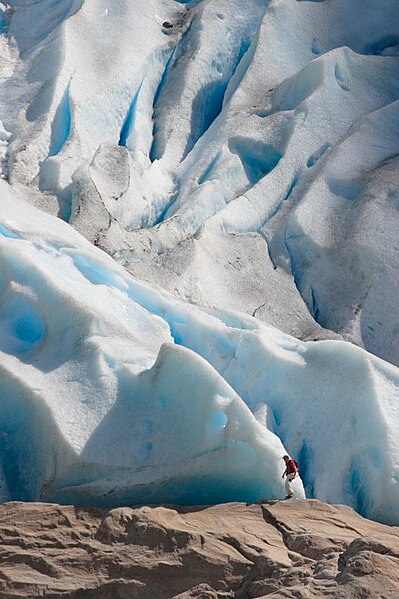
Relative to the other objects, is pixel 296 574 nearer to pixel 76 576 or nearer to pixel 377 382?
pixel 76 576

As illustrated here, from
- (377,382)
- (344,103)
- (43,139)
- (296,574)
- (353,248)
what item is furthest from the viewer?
(344,103)

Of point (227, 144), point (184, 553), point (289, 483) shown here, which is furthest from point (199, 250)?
point (184, 553)

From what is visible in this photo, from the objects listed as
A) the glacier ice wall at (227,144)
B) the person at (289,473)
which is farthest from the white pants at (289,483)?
the glacier ice wall at (227,144)

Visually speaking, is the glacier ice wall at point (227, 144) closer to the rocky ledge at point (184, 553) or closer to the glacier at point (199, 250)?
the glacier at point (199, 250)

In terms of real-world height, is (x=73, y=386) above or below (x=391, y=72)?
below

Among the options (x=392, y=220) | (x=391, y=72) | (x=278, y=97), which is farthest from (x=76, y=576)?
(x=391, y=72)

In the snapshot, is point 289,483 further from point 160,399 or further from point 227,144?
point 227,144

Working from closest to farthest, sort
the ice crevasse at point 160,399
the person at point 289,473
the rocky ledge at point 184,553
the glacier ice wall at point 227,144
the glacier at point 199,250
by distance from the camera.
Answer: the rocky ledge at point 184,553 < the person at point 289,473 < the ice crevasse at point 160,399 < the glacier at point 199,250 < the glacier ice wall at point 227,144
